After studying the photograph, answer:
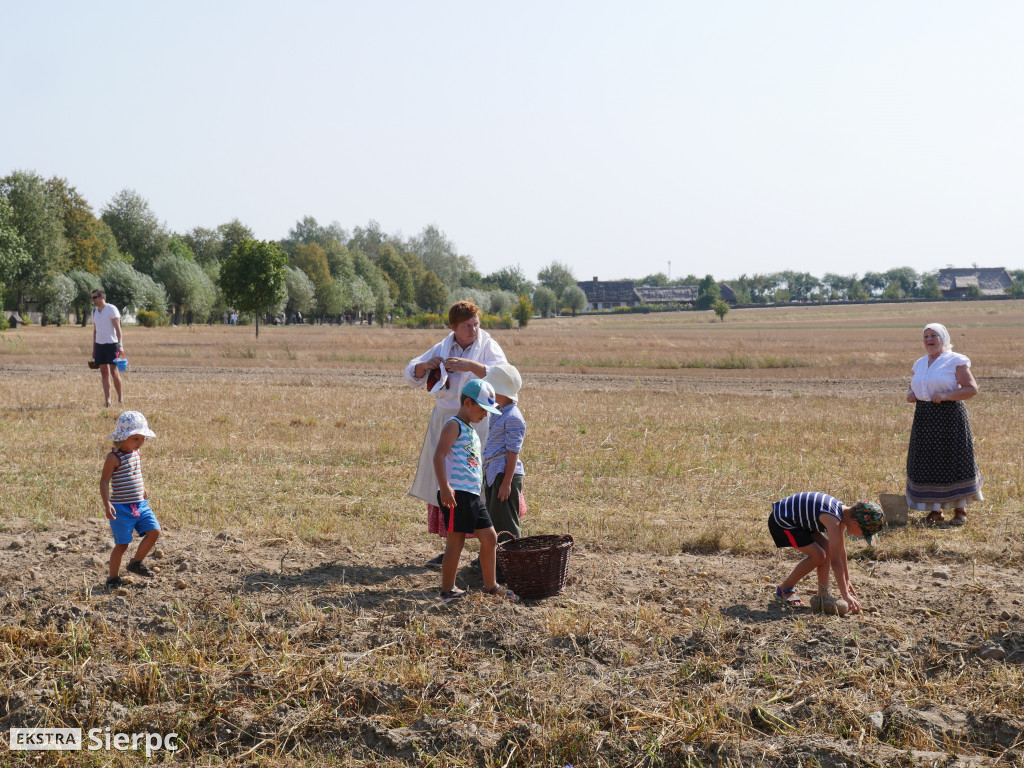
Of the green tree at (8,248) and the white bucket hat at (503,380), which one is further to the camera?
the green tree at (8,248)

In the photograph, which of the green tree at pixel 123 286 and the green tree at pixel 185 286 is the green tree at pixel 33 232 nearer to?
the green tree at pixel 123 286

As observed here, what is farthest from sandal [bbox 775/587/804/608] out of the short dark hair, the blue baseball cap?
the short dark hair

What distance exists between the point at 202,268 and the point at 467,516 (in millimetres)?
104300

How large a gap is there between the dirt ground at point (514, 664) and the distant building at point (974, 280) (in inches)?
6867

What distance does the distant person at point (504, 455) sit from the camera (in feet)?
21.3

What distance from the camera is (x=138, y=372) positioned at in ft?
88.2

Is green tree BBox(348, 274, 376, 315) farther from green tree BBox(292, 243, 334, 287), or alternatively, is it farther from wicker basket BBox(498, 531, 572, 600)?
wicker basket BBox(498, 531, 572, 600)

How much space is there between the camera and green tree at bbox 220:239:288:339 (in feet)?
180

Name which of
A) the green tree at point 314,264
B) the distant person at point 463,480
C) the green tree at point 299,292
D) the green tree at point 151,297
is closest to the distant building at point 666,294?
the green tree at point 314,264

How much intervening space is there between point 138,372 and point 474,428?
76.8ft

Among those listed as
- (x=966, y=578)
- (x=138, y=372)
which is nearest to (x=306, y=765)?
(x=966, y=578)

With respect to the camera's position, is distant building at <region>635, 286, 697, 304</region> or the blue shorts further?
distant building at <region>635, 286, 697, 304</region>

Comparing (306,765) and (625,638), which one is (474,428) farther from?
(306,765)

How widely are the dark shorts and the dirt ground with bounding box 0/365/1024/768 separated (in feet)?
30.0
